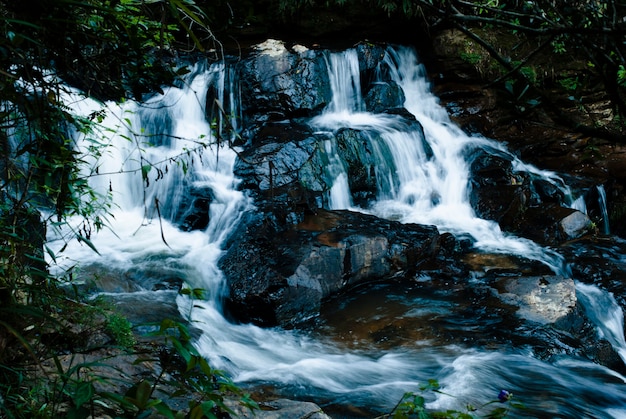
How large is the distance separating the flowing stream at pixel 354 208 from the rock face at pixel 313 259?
0.27m

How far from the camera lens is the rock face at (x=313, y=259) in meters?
5.87

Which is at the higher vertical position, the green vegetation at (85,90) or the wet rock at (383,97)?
the wet rock at (383,97)

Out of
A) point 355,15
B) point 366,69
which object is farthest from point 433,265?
point 355,15

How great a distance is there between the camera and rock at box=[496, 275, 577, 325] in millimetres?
5691

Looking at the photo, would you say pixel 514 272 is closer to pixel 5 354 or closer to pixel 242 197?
pixel 242 197

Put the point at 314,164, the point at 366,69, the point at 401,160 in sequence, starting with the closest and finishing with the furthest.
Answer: the point at 314,164 → the point at 401,160 → the point at 366,69

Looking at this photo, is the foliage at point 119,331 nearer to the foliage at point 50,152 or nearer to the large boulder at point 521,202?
the foliage at point 50,152

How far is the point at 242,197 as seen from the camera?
7.77 meters

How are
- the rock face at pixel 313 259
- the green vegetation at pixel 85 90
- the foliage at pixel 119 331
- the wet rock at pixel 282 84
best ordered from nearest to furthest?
the green vegetation at pixel 85 90, the foliage at pixel 119 331, the rock face at pixel 313 259, the wet rock at pixel 282 84

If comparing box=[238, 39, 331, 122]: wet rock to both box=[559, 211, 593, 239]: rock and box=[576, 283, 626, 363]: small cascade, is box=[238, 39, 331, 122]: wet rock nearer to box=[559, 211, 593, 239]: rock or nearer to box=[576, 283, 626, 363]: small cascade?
box=[559, 211, 593, 239]: rock

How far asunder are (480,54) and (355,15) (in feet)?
Answer: 9.96

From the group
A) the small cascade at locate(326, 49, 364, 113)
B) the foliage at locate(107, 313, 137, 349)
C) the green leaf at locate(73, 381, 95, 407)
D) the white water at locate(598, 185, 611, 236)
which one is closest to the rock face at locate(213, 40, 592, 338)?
the small cascade at locate(326, 49, 364, 113)

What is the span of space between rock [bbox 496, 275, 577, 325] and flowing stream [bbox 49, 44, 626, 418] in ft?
1.76

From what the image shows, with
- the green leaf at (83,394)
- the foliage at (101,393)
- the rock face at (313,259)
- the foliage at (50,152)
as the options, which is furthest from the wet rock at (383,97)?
the green leaf at (83,394)
